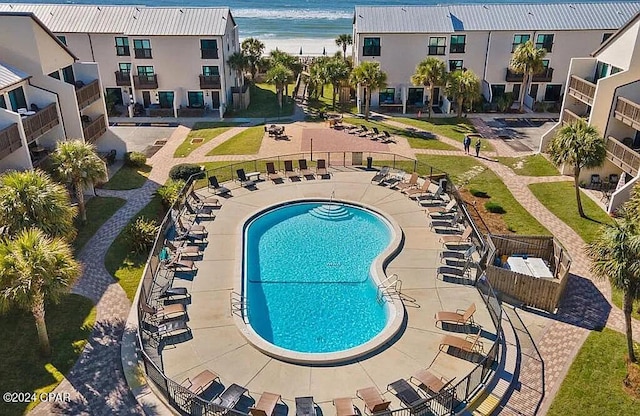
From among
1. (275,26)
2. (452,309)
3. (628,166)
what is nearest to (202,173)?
(452,309)

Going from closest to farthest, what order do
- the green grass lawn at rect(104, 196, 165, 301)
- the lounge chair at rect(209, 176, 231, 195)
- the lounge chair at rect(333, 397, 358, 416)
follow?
the lounge chair at rect(333, 397, 358, 416)
the green grass lawn at rect(104, 196, 165, 301)
the lounge chair at rect(209, 176, 231, 195)

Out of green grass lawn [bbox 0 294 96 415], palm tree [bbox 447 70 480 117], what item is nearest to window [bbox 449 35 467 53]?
palm tree [bbox 447 70 480 117]

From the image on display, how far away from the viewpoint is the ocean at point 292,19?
111688 mm

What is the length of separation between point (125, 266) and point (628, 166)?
101 feet

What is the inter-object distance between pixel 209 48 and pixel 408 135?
22.9 metres

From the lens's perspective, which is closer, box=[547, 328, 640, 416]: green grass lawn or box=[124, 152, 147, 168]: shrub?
box=[547, 328, 640, 416]: green grass lawn

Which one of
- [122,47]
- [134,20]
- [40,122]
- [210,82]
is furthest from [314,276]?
[134,20]

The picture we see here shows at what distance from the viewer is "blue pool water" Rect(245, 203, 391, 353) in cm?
2252

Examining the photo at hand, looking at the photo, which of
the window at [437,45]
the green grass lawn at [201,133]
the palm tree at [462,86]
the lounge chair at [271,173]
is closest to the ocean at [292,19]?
the window at [437,45]

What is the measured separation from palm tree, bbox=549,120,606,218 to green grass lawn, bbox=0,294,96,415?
2823cm

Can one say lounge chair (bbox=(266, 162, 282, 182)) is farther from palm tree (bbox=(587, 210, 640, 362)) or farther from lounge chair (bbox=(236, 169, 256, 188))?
palm tree (bbox=(587, 210, 640, 362))

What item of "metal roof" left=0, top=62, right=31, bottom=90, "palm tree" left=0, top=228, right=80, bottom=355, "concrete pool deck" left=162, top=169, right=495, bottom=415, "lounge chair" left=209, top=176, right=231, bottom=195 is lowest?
"concrete pool deck" left=162, top=169, right=495, bottom=415

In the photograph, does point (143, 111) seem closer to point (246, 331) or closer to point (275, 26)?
point (246, 331)

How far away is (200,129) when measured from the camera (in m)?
49.8
